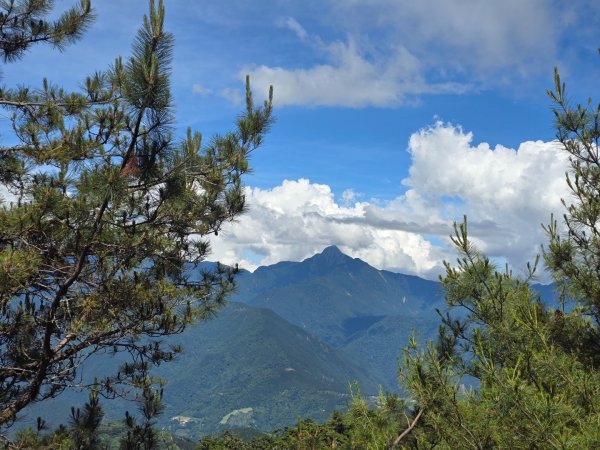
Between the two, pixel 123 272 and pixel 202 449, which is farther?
pixel 202 449

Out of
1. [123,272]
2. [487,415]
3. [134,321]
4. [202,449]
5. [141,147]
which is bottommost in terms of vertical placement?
[202,449]

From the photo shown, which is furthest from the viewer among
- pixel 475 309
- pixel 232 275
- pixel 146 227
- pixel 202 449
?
pixel 202 449

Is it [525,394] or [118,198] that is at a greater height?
[118,198]

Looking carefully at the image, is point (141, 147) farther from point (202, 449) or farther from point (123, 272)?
point (202, 449)

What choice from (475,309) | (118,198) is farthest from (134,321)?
(475,309)

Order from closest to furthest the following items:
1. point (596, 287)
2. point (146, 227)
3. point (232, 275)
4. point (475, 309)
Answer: point (475, 309), point (596, 287), point (146, 227), point (232, 275)

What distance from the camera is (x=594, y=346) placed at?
289 inches

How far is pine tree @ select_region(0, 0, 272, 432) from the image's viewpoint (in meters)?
6.21

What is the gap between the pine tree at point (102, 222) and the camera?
6.21 m

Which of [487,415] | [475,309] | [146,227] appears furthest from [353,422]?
[146,227]

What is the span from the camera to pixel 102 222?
7.44 meters

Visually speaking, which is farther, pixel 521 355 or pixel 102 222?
pixel 102 222

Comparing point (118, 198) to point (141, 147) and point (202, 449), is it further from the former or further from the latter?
point (202, 449)

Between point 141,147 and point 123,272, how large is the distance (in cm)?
294
